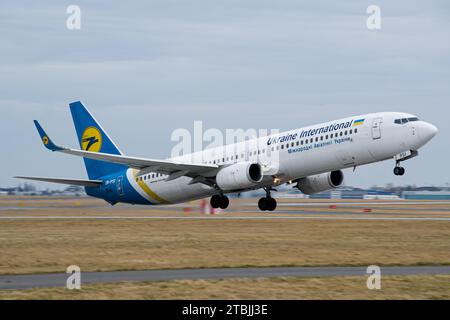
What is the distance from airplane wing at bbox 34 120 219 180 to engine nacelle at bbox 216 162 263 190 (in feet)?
4.39

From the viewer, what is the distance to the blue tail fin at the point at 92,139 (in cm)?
5488

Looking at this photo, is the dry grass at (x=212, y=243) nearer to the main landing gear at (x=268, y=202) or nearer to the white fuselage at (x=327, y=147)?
the main landing gear at (x=268, y=202)

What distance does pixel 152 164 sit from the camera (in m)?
44.8

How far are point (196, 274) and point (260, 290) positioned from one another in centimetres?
418

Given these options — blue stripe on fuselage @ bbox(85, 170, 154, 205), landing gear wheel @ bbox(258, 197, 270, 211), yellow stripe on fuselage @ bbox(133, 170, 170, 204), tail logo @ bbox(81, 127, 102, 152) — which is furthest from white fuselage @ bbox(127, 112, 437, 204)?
tail logo @ bbox(81, 127, 102, 152)

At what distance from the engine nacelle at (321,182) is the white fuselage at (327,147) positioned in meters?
3.12

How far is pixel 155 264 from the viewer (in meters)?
29.3

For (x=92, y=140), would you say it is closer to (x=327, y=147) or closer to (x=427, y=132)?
(x=327, y=147)

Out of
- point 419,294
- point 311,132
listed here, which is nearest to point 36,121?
point 311,132

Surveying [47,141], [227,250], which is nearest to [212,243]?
[227,250]

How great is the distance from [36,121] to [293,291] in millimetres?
23980
